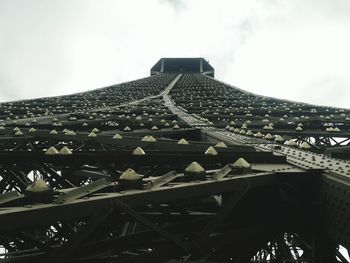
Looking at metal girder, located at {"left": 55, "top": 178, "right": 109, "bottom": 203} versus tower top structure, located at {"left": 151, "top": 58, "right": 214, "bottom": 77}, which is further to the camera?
tower top structure, located at {"left": 151, "top": 58, "right": 214, "bottom": 77}

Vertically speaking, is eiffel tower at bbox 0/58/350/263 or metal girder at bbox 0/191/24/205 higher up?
metal girder at bbox 0/191/24/205

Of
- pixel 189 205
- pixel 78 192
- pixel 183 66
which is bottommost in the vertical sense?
pixel 183 66

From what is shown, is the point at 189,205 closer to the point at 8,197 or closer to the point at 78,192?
the point at 78,192

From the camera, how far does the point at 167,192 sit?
11.4 ft

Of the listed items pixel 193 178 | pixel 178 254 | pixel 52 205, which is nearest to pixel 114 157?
pixel 193 178

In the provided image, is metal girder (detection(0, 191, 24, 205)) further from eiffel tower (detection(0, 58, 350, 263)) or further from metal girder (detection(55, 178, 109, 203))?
metal girder (detection(55, 178, 109, 203))

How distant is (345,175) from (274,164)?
1.08 m

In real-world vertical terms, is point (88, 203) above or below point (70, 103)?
above

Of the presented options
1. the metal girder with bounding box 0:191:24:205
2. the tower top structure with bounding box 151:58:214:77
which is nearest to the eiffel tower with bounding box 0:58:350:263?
the metal girder with bounding box 0:191:24:205

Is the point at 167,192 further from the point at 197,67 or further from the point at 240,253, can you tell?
the point at 197,67

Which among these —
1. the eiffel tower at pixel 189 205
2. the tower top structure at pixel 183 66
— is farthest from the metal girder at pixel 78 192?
the tower top structure at pixel 183 66

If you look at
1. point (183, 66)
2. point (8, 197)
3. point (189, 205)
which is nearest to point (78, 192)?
point (8, 197)

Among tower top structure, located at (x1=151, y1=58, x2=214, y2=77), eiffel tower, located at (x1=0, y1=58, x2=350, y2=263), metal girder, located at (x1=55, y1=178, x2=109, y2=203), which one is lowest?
tower top structure, located at (x1=151, y1=58, x2=214, y2=77)

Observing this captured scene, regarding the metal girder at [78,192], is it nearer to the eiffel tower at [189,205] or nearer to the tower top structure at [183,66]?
the eiffel tower at [189,205]
